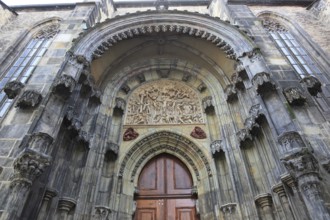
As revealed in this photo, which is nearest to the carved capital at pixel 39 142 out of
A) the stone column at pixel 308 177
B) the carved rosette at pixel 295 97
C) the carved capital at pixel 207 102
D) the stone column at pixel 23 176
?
the stone column at pixel 23 176

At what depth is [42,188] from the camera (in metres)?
4.84

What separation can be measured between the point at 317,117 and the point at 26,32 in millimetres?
10722

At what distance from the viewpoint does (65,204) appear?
209 inches

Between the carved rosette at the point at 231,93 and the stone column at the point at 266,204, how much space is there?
116 inches

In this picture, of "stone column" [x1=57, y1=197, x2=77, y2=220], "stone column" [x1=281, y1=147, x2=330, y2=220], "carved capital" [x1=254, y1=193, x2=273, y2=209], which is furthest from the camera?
"carved capital" [x1=254, y1=193, x2=273, y2=209]

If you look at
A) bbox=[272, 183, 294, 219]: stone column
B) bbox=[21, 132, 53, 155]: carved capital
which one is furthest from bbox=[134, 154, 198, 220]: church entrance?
bbox=[21, 132, 53, 155]: carved capital

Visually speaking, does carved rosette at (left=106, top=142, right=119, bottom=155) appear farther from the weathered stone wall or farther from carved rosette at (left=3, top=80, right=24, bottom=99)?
the weathered stone wall

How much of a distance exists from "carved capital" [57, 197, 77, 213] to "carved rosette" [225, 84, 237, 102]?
4.95 metres

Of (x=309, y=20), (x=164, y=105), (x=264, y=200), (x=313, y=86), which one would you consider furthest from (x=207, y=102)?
(x=309, y=20)

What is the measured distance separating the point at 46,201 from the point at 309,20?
39.4 ft

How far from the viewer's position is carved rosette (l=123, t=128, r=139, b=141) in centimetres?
761

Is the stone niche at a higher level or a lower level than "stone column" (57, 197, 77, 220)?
higher

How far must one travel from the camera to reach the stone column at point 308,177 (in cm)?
403

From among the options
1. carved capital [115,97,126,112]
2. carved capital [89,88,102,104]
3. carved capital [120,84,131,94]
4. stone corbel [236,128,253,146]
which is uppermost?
carved capital [120,84,131,94]
